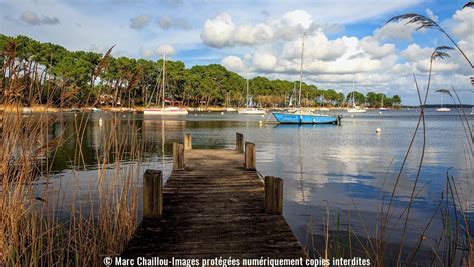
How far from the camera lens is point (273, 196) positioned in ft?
18.4

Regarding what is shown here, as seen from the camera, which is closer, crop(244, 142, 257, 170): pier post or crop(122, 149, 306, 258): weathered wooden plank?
crop(122, 149, 306, 258): weathered wooden plank

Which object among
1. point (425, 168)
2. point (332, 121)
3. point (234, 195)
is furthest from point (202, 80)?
point (234, 195)

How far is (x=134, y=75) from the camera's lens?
5.14 meters

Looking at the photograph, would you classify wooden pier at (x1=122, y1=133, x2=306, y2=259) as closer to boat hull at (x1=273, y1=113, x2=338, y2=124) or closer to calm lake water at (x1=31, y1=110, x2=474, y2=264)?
calm lake water at (x1=31, y1=110, x2=474, y2=264)

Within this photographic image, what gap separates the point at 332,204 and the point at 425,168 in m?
8.97

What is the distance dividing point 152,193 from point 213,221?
38.3 inches

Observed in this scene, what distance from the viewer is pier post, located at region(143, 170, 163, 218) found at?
16.9 feet

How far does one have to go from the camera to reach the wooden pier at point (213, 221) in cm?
436

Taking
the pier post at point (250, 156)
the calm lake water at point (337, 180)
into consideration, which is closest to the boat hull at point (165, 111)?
the calm lake water at point (337, 180)

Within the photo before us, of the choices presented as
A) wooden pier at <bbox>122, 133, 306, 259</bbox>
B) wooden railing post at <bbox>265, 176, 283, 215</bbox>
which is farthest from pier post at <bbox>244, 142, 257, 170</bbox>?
wooden railing post at <bbox>265, 176, 283, 215</bbox>

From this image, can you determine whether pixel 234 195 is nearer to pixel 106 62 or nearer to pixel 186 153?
pixel 106 62

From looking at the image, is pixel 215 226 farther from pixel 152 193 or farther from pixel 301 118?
pixel 301 118

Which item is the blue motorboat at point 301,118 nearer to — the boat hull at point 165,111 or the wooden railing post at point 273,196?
the boat hull at point 165,111

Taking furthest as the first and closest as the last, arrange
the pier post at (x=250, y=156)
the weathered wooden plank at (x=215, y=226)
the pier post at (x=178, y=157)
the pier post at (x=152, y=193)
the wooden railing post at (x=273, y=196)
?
the pier post at (x=178, y=157) < the pier post at (x=250, y=156) < the wooden railing post at (x=273, y=196) < the pier post at (x=152, y=193) < the weathered wooden plank at (x=215, y=226)
